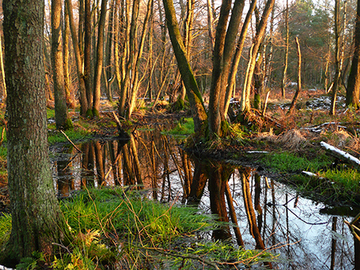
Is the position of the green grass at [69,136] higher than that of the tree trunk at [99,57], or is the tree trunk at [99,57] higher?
the tree trunk at [99,57]

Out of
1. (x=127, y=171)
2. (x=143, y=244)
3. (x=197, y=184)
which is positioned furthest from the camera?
(x=127, y=171)

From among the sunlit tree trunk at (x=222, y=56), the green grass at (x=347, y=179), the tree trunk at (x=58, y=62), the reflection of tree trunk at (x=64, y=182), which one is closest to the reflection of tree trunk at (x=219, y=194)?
the sunlit tree trunk at (x=222, y=56)

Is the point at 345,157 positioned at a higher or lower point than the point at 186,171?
higher

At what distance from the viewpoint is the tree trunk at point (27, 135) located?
224 cm

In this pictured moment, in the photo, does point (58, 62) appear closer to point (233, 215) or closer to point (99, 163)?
point (99, 163)

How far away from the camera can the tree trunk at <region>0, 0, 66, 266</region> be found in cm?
224

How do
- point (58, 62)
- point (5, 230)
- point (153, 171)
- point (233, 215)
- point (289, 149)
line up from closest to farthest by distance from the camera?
point (5, 230)
point (233, 215)
point (153, 171)
point (289, 149)
point (58, 62)

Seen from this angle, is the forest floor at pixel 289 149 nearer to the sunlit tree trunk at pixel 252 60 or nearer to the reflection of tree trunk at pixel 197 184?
the sunlit tree trunk at pixel 252 60

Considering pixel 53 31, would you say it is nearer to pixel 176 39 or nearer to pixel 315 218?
pixel 176 39

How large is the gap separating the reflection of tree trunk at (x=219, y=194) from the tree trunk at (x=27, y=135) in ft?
6.52

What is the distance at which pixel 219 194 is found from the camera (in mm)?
5219

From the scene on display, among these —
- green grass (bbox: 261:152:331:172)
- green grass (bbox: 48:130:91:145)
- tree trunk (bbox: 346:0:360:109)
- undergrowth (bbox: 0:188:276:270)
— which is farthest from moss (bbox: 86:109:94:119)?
tree trunk (bbox: 346:0:360:109)

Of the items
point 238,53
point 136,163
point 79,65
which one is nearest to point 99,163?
point 136,163

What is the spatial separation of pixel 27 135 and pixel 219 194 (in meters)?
3.68
